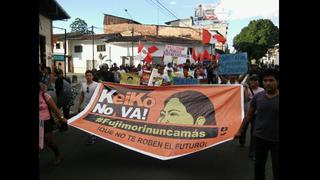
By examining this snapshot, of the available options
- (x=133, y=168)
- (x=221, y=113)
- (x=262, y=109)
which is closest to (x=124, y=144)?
(x=133, y=168)

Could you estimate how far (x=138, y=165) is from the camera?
7105mm

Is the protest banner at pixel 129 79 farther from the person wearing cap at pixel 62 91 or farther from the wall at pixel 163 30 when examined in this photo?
the wall at pixel 163 30

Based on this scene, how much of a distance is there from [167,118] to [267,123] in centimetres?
223

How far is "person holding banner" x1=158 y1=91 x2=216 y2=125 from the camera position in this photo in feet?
22.8

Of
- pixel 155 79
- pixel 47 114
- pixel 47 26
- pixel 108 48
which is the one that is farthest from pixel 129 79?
pixel 108 48

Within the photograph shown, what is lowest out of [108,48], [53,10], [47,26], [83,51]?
[47,26]

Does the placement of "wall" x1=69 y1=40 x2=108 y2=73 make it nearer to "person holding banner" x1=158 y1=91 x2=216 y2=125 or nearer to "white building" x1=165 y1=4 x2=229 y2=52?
"white building" x1=165 y1=4 x2=229 y2=52

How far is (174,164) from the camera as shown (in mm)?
7215

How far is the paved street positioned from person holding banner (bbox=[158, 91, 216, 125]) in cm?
76

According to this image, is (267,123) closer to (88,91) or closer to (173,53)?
(88,91)

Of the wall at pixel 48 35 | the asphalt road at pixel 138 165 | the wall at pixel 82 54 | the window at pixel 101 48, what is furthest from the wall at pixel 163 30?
the asphalt road at pixel 138 165
